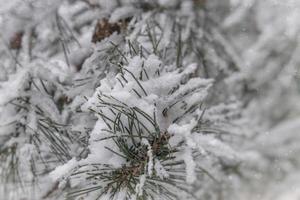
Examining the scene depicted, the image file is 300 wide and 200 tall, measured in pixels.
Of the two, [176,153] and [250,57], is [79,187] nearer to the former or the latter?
[176,153]

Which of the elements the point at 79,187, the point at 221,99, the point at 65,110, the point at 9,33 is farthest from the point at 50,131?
the point at 221,99

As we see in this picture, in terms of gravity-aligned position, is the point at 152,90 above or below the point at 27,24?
below

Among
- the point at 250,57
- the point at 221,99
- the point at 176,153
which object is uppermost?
the point at 250,57

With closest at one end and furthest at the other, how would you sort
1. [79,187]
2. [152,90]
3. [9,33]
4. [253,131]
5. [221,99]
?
[152,90], [79,187], [9,33], [221,99], [253,131]

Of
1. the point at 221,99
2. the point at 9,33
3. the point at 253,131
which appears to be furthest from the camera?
the point at 253,131

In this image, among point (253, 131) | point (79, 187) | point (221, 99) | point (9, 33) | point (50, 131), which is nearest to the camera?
point (79, 187)

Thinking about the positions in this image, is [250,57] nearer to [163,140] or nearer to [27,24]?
[27,24]

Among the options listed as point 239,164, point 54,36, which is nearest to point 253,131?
point 239,164

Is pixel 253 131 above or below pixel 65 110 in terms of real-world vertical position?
above

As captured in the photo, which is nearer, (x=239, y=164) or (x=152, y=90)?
(x=152, y=90)
